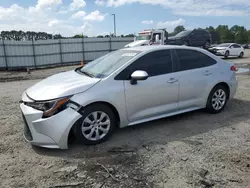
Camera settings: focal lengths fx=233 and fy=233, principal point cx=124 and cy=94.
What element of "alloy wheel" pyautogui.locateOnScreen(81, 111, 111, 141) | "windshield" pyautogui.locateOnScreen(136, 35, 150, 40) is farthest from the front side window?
"windshield" pyautogui.locateOnScreen(136, 35, 150, 40)

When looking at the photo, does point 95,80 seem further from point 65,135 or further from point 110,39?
point 110,39

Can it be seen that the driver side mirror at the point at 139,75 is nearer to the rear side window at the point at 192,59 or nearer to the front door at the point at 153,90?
the front door at the point at 153,90

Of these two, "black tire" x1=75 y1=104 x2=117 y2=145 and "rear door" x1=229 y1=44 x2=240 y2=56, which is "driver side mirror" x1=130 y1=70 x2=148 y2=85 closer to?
"black tire" x1=75 y1=104 x2=117 y2=145

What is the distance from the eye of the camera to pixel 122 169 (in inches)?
121

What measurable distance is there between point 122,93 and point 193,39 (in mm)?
16550

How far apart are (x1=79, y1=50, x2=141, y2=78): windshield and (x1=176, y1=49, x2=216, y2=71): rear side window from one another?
3.16 ft

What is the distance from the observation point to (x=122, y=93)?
3.88m

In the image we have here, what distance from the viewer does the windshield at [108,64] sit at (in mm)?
4090

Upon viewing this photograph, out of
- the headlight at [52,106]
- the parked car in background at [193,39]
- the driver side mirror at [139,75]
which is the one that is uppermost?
the parked car in background at [193,39]

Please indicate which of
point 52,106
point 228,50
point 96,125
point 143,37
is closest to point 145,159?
point 96,125

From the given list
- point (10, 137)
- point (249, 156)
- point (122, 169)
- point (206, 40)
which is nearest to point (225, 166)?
point (249, 156)

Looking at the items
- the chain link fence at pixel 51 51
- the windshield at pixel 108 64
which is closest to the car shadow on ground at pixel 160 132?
the windshield at pixel 108 64

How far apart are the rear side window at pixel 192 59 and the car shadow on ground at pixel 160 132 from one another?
42.9 inches

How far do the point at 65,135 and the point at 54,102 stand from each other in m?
0.51
